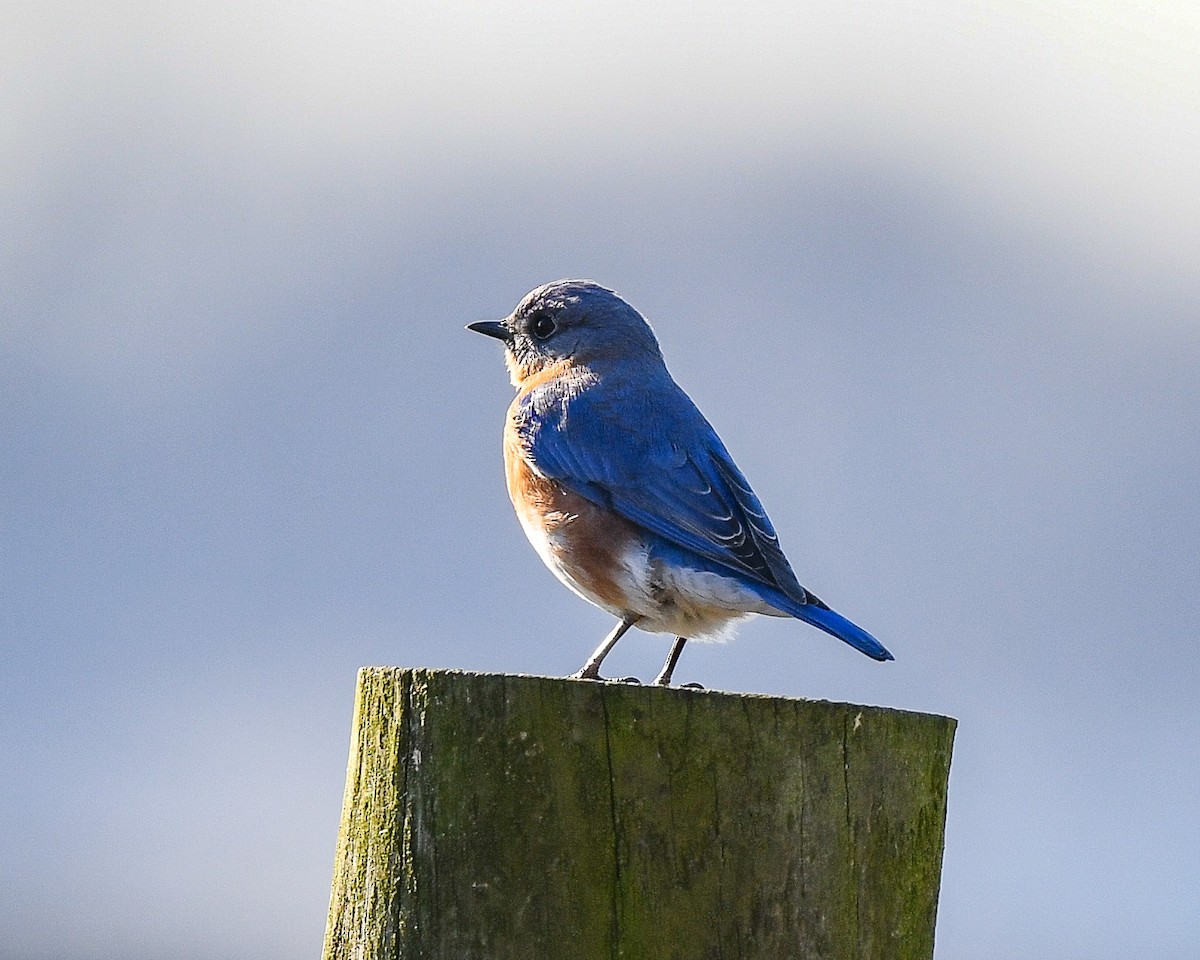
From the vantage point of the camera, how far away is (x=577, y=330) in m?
7.50

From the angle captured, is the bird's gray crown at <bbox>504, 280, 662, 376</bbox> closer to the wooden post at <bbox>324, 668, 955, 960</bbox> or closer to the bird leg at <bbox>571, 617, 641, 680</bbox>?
the bird leg at <bbox>571, 617, 641, 680</bbox>

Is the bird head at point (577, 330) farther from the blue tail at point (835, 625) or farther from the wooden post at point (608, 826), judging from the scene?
the wooden post at point (608, 826)

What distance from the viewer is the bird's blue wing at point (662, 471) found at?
607 cm

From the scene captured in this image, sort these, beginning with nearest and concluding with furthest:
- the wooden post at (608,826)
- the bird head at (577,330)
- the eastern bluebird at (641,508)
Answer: the wooden post at (608,826) < the eastern bluebird at (641,508) < the bird head at (577,330)

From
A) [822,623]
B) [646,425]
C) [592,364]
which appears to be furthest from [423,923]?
[592,364]

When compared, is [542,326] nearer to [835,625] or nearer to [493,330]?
[493,330]

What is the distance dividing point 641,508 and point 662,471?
24 cm

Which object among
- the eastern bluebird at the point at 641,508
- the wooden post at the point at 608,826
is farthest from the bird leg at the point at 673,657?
the wooden post at the point at 608,826

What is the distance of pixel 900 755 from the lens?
3.46m

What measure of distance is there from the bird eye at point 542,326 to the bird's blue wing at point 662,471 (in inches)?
26.9

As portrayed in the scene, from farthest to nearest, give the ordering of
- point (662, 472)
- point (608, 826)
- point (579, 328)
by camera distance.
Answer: point (579, 328) → point (662, 472) → point (608, 826)

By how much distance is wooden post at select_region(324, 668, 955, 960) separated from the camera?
126 inches

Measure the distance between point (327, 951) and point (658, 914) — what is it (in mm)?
857

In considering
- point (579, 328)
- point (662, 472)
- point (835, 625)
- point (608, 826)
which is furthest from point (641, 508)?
point (608, 826)
